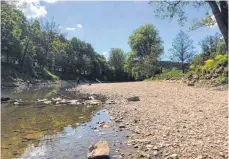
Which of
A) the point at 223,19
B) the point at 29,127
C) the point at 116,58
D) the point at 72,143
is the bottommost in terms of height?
the point at 72,143

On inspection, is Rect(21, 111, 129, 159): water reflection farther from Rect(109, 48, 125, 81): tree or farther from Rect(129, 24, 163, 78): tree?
Rect(109, 48, 125, 81): tree

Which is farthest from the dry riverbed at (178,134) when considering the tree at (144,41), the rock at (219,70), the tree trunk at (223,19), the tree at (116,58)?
the tree at (116,58)

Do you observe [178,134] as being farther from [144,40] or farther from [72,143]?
[144,40]

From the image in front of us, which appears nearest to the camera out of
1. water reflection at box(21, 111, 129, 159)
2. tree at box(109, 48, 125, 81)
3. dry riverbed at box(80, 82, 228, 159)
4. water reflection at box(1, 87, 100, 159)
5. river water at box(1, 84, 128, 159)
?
dry riverbed at box(80, 82, 228, 159)

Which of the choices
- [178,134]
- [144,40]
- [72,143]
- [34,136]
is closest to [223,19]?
[178,134]

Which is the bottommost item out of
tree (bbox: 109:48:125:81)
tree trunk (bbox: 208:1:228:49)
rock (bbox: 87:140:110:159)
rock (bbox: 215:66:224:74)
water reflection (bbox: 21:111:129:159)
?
water reflection (bbox: 21:111:129:159)

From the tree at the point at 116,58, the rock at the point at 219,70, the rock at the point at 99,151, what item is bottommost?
the rock at the point at 99,151

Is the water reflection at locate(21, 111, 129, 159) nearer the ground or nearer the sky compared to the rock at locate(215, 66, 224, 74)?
nearer the ground

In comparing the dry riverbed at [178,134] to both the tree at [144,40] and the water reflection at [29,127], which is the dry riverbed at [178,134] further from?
the tree at [144,40]

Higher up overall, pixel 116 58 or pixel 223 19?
pixel 116 58

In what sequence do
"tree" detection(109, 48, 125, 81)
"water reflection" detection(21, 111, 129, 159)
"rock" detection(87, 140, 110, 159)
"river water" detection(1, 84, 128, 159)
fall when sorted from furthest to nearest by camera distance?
"tree" detection(109, 48, 125, 81) < "river water" detection(1, 84, 128, 159) < "water reflection" detection(21, 111, 129, 159) < "rock" detection(87, 140, 110, 159)

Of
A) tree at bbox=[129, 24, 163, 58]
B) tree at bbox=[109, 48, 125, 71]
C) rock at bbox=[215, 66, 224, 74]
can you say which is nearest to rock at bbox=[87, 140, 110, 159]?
rock at bbox=[215, 66, 224, 74]

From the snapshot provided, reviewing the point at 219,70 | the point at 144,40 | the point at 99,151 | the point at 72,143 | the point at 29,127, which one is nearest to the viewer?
the point at 99,151

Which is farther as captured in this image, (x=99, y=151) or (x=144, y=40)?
(x=144, y=40)
